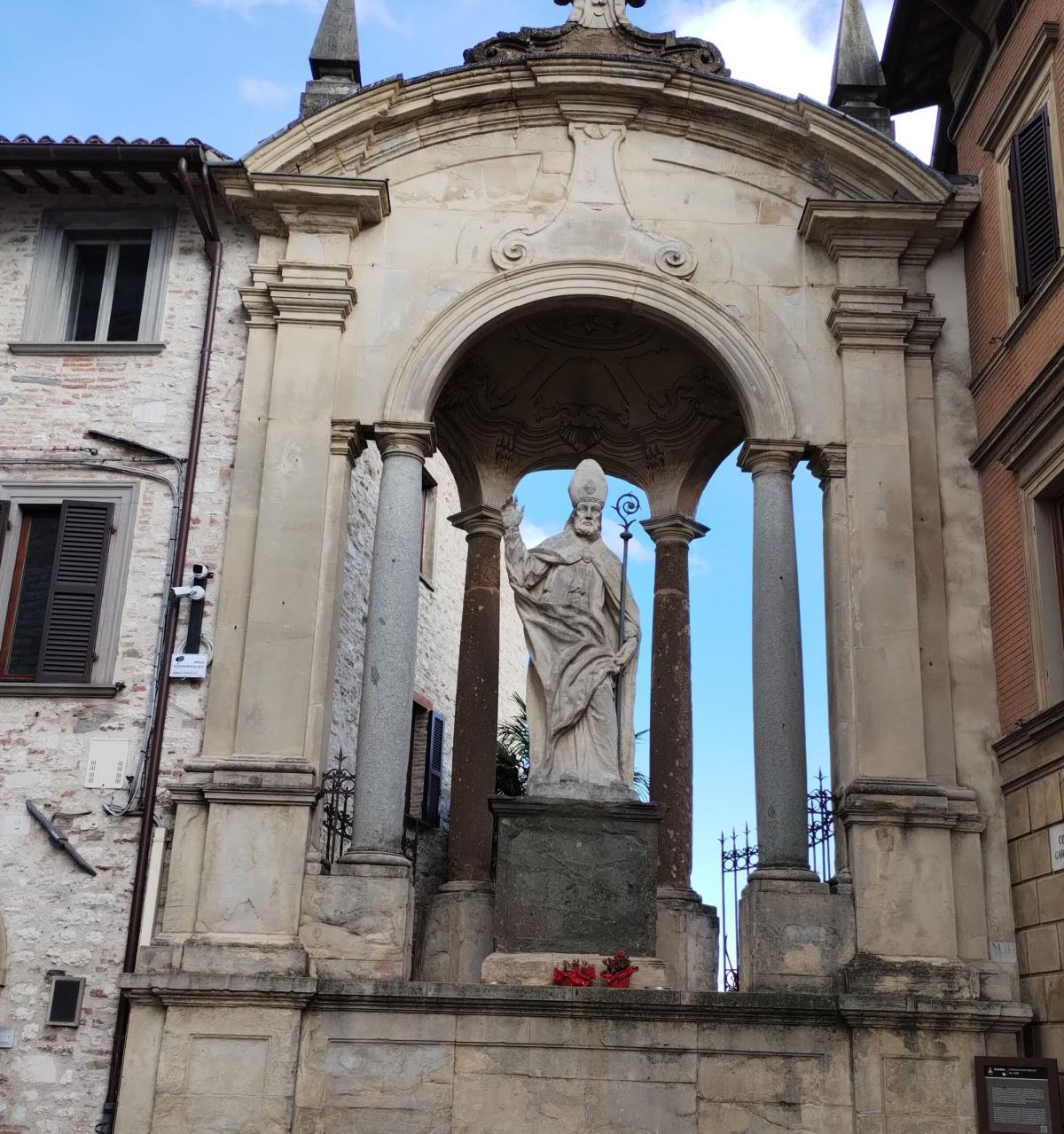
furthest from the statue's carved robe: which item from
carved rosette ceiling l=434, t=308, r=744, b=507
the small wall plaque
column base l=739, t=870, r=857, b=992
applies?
the small wall plaque

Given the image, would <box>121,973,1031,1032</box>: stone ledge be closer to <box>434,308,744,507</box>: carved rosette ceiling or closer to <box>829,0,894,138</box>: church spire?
<box>434,308,744,507</box>: carved rosette ceiling

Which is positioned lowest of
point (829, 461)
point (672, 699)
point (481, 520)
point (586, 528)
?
point (672, 699)

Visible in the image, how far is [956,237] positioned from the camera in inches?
507

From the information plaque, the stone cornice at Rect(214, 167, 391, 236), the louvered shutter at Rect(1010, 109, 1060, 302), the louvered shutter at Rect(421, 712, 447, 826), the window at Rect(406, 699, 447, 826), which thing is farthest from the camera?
the louvered shutter at Rect(421, 712, 447, 826)

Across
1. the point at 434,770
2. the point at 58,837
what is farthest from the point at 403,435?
the point at 434,770

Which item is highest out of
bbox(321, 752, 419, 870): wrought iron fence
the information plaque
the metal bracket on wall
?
bbox(321, 752, 419, 870): wrought iron fence

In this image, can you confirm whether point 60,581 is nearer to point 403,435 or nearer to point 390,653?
point 390,653

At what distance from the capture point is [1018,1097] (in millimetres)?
9828

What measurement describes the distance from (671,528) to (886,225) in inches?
143

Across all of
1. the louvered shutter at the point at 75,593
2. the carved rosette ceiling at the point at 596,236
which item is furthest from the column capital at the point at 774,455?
the louvered shutter at the point at 75,593

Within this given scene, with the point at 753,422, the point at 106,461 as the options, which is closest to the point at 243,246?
the point at 106,461

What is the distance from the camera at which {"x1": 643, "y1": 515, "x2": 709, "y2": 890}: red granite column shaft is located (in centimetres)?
1358

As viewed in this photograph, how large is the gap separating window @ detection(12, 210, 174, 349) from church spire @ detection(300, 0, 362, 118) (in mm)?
1684

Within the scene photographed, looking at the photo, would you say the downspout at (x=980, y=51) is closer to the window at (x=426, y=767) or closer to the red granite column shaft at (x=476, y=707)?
the red granite column shaft at (x=476, y=707)
